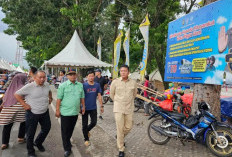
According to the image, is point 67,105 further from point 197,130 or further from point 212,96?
point 212,96

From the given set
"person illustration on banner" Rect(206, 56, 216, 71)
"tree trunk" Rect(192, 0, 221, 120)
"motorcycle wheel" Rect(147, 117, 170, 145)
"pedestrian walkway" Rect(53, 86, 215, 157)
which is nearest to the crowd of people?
"pedestrian walkway" Rect(53, 86, 215, 157)

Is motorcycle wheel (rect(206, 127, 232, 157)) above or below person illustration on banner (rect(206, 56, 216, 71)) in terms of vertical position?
below

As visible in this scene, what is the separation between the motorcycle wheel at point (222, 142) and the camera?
4133 millimetres

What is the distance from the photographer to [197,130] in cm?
441

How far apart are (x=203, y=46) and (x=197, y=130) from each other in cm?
223

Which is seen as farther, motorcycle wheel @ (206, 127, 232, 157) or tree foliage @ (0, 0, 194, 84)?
tree foliage @ (0, 0, 194, 84)

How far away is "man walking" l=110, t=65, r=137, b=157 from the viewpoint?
13.4 feet

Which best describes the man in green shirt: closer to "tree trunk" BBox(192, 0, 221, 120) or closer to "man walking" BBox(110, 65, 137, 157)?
"man walking" BBox(110, 65, 137, 157)

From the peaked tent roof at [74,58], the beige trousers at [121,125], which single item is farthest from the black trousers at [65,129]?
the peaked tent roof at [74,58]

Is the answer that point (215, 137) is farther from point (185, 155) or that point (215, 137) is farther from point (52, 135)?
point (52, 135)

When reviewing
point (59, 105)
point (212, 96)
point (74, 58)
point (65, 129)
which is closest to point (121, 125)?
point (65, 129)

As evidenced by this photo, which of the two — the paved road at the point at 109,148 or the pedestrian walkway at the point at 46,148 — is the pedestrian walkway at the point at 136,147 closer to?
the paved road at the point at 109,148

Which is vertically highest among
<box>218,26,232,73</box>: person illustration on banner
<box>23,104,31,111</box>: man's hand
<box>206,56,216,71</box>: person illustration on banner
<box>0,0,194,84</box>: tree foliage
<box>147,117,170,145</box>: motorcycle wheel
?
<box>0,0,194,84</box>: tree foliage

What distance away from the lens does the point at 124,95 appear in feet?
13.4
